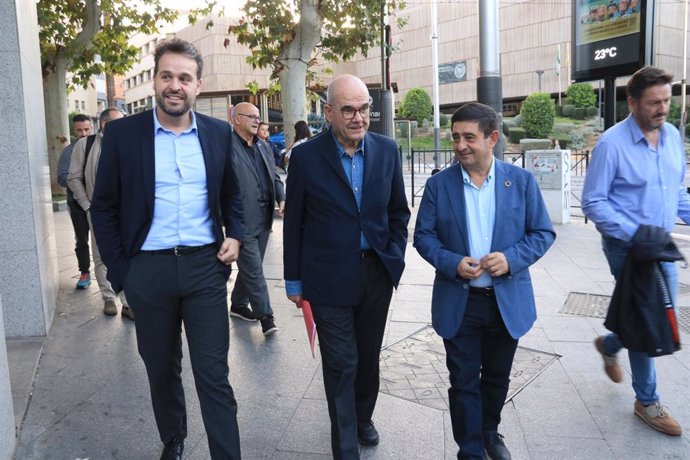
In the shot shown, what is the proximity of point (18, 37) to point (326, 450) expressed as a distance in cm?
406

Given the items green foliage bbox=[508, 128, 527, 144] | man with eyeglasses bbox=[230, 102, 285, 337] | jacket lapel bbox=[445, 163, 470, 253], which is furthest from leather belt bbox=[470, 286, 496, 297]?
green foliage bbox=[508, 128, 527, 144]

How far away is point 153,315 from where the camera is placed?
3.00 m

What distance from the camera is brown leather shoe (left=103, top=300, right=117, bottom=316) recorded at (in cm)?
600

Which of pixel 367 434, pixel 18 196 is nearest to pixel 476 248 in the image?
pixel 367 434

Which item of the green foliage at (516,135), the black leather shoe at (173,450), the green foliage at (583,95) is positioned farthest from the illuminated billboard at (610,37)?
the green foliage at (583,95)

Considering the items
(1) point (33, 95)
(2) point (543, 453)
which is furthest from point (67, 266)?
(2) point (543, 453)

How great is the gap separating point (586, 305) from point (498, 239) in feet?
11.9

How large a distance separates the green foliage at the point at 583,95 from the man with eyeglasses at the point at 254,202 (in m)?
49.8

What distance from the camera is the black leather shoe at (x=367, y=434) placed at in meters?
3.44

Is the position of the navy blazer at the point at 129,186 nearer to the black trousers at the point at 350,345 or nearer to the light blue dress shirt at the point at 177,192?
the light blue dress shirt at the point at 177,192

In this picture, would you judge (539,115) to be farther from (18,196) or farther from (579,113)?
(18,196)

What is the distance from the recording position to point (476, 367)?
10.3 feet

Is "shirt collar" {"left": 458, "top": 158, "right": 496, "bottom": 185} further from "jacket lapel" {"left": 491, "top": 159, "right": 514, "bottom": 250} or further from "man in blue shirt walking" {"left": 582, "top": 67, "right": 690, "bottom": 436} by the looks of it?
"man in blue shirt walking" {"left": 582, "top": 67, "right": 690, "bottom": 436}

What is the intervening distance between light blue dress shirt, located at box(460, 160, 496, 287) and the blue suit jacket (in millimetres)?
26
